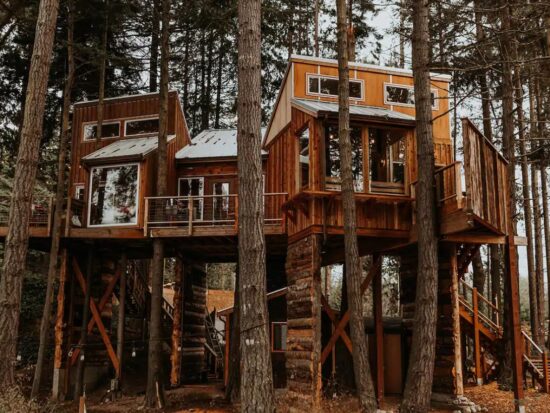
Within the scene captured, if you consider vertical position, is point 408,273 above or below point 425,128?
below

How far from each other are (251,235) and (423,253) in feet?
16.2

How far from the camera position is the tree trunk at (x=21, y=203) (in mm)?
9828

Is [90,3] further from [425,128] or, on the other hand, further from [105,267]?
[425,128]

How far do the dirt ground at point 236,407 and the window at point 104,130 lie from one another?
403 inches

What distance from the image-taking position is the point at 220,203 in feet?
65.7

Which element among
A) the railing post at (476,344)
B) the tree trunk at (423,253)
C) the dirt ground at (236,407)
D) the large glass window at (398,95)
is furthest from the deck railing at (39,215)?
the railing post at (476,344)

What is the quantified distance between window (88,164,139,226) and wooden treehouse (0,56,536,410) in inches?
1.7

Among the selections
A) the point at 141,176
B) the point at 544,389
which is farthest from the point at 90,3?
the point at 544,389

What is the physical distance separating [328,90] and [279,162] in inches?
109

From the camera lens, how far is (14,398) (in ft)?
28.6

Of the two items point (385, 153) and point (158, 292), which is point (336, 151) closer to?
point (385, 153)

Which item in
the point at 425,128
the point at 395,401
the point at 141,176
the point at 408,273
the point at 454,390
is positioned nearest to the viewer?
the point at 425,128

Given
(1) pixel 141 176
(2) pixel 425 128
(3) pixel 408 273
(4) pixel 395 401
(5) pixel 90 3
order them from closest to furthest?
(2) pixel 425 128, (4) pixel 395 401, (3) pixel 408 273, (1) pixel 141 176, (5) pixel 90 3

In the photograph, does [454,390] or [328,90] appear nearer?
[454,390]
